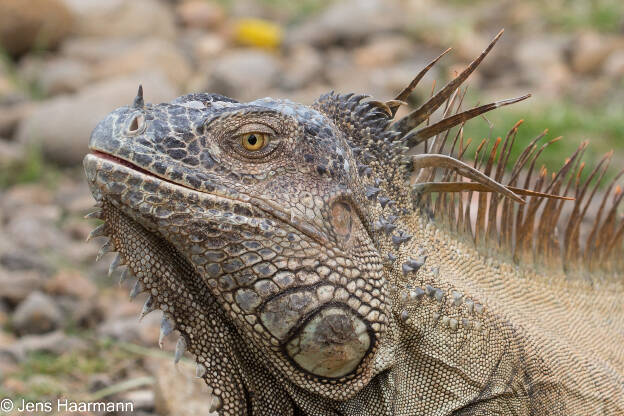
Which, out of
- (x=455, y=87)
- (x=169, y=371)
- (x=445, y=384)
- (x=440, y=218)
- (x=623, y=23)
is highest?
(x=623, y=23)

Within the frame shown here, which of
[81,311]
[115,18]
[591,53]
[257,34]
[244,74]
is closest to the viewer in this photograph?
[81,311]

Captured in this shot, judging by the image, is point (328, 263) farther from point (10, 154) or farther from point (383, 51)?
point (383, 51)

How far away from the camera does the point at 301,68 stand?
47.1 ft

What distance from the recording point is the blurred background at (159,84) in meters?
6.61

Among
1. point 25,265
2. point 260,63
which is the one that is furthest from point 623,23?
point 25,265

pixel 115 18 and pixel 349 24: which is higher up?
pixel 349 24

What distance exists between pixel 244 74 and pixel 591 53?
5875 millimetres

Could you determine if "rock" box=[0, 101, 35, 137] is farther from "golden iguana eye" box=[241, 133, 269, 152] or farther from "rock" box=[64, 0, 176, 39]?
"golden iguana eye" box=[241, 133, 269, 152]

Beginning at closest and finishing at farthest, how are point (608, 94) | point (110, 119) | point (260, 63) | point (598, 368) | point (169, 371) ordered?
point (110, 119) → point (598, 368) → point (169, 371) → point (608, 94) → point (260, 63)

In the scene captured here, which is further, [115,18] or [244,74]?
[115,18]

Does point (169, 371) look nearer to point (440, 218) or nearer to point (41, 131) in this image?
point (440, 218)

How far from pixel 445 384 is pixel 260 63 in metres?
10.9

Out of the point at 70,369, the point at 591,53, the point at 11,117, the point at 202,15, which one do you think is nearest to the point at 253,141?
the point at 70,369

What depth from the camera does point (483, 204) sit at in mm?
4324
